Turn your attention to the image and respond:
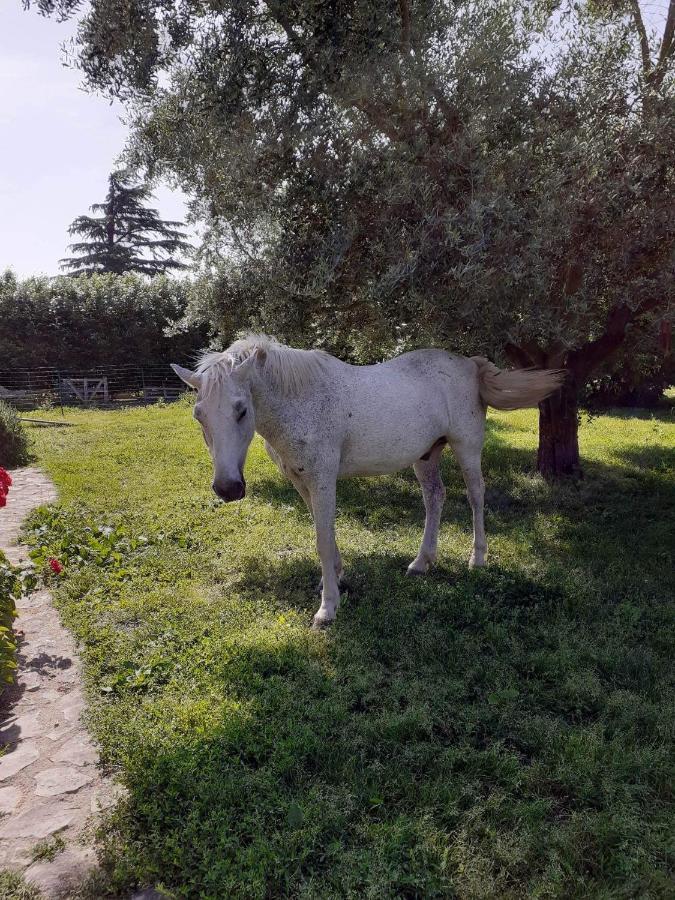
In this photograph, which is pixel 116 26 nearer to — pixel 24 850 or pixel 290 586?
pixel 290 586

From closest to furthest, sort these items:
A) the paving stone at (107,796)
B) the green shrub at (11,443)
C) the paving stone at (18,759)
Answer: the paving stone at (107,796) < the paving stone at (18,759) < the green shrub at (11,443)

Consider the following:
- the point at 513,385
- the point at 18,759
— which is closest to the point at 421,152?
the point at 513,385

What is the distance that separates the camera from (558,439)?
31.3 ft

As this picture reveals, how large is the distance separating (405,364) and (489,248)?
4.74 ft

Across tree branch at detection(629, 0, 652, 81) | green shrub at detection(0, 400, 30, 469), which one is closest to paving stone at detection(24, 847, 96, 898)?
tree branch at detection(629, 0, 652, 81)

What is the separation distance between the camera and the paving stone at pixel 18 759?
3322 mm

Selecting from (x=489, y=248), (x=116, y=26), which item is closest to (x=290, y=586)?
(x=489, y=248)

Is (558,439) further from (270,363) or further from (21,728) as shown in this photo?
(21,728)

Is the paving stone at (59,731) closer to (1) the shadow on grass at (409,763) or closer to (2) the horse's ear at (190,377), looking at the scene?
(1) the shadow on grass at (409,763)

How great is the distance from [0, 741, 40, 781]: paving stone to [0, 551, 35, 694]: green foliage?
54 cm

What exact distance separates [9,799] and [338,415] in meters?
3.56

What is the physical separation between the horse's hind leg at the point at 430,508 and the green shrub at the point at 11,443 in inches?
369

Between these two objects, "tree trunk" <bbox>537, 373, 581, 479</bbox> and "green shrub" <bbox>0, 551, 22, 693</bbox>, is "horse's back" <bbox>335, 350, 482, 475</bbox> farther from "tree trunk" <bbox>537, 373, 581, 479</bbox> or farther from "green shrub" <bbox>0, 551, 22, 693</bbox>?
"tree trunk" <bbox>537, 373, 581, 479</bbox>

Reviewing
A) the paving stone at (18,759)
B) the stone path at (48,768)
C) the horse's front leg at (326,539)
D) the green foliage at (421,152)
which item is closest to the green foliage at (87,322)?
the green foliage at (421,152)
